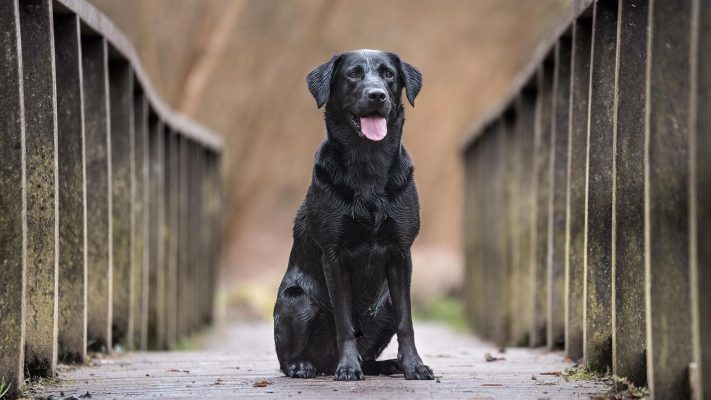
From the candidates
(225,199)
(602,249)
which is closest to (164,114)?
(602,249)

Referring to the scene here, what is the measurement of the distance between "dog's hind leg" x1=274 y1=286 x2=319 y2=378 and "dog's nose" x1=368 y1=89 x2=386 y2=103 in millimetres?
1130

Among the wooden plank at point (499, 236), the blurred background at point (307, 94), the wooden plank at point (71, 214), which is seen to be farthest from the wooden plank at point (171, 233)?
the blurred background at point (307, 94)

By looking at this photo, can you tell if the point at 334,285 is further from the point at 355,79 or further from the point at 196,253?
the point at 196,253

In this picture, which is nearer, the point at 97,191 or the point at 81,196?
the point at 81,196

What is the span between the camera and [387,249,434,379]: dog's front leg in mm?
6145

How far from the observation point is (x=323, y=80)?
20.5 ft

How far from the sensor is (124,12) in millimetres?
18203

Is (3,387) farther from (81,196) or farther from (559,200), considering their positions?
(559,200)

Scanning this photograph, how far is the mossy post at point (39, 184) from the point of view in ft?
21.0

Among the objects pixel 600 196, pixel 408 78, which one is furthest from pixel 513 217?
pixel 408 78

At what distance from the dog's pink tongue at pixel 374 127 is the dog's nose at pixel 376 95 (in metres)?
0.13

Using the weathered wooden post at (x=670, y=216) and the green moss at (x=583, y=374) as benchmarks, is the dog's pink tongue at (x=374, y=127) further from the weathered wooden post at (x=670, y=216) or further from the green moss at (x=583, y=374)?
the green moss at (x=583, y=374)

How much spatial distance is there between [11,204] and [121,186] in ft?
12.0

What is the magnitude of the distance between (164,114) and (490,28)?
1856 centimetres
